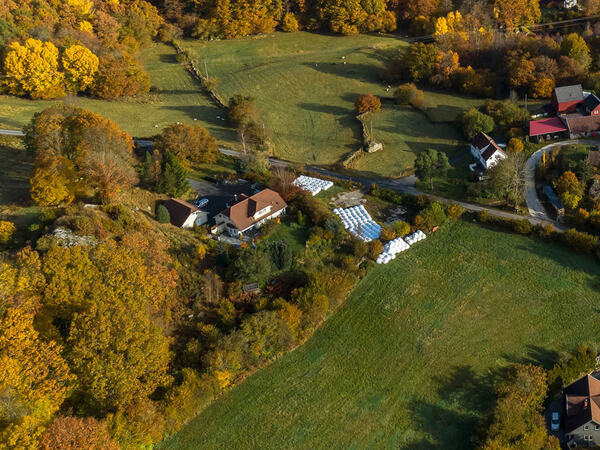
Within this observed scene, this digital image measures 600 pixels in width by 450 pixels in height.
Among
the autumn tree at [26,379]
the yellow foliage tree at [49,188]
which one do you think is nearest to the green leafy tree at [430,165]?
the yellow foliage tree at [49,188]

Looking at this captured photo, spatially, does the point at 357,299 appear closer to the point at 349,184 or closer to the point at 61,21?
the point at 349,184

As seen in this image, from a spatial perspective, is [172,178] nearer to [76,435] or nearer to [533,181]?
[76,435]

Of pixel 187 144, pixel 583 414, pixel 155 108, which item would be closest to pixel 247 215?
pixel 187 144

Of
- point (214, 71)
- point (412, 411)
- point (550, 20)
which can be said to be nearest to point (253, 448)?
point (412, 411)

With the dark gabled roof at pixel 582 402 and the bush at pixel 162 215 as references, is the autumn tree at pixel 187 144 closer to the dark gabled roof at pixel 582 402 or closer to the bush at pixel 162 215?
the bush at pixel 162 215

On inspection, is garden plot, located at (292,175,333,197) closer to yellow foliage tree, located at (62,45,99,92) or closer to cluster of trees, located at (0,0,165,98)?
cluster of trees, located at (0,0,165,98)
